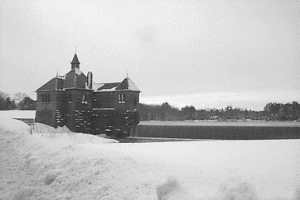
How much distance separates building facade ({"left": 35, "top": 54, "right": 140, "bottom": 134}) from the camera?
37000 millimetres

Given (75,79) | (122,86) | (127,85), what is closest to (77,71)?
(75,79)

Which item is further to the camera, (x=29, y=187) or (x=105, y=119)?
(x=105, y=119)

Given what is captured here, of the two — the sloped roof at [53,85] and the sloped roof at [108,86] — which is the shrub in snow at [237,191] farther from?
the sloped roof at [53,85]

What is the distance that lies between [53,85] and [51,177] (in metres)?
29.2

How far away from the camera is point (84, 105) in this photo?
37906mm

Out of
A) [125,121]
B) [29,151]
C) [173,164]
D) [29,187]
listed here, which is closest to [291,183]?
[173,164]

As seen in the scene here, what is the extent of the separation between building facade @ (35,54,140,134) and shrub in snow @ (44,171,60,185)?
26823mm

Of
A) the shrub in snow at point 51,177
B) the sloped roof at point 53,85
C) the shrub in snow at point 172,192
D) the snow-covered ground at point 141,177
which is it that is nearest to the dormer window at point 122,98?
the sloped roof at point 53,85

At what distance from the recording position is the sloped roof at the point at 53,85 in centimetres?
3744

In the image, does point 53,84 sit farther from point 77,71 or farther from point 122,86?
point 122,86

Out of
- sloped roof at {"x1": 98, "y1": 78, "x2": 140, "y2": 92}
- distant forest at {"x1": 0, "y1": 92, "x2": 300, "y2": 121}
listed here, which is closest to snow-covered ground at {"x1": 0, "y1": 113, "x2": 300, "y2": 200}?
sloped roof at {"x1": 98, "y1": 78, "x2": 140, "y2": 92}

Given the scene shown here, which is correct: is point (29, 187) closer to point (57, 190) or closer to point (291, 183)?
point (57, 190)

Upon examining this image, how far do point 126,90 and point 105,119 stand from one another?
4.53 m

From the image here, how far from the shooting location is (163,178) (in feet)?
25.8
